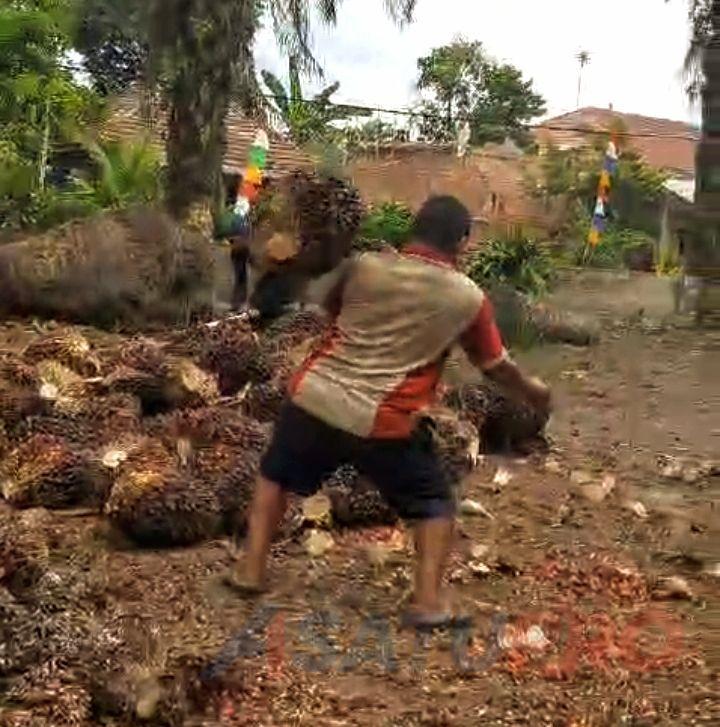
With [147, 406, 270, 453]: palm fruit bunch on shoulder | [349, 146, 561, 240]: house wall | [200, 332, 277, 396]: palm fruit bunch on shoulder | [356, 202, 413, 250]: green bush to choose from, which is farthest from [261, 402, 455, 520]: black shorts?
[349, 146, 561, 240]: house wall

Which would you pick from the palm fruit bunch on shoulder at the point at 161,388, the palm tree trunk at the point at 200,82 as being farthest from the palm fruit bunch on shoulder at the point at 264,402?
the palm tree trunk at the point at 200,82

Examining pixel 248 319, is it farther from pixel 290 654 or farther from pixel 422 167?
pixel 422 167

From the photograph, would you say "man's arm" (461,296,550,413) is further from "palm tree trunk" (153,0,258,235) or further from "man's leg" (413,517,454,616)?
"palm tree trunk" (153,0,258,235)

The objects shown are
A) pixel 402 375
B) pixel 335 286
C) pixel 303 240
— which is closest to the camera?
pixel 402 375

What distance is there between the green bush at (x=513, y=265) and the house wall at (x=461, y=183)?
73 centimetres

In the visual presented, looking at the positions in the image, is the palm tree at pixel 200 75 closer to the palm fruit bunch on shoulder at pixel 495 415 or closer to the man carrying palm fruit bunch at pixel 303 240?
the palm fruit bunch on shoulder at pixel 495 415

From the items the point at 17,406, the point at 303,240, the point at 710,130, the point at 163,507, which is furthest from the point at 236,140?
the point at 303,240

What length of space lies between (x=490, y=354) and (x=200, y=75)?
9916mm

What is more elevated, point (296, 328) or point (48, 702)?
point (296, 328)

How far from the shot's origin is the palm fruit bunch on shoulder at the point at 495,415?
6668mm

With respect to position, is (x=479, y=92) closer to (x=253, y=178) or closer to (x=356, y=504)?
(x=253, y=178)

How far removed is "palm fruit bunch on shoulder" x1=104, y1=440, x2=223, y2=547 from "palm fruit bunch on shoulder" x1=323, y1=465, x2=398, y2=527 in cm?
45

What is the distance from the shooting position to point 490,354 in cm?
400

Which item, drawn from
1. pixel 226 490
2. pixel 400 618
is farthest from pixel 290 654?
pixel 226 490
